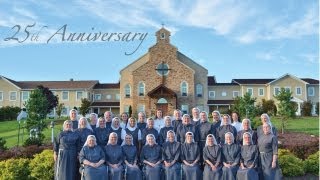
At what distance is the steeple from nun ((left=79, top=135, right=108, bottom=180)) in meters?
44.2

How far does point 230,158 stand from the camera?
12.2 m

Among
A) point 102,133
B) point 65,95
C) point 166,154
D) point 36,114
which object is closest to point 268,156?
point 166,154

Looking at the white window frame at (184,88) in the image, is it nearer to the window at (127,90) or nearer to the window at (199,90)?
the window at (199,90)

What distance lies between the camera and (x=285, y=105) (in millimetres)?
35906

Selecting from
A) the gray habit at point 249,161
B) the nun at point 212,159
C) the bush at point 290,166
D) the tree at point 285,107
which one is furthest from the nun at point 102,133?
the tree at point 285,107

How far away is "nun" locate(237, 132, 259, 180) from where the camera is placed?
1201 centimetres

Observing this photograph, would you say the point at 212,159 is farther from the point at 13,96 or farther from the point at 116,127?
the point at 13,96

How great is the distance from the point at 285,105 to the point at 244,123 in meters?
24.4

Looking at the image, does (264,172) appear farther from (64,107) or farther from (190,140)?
(64,107)

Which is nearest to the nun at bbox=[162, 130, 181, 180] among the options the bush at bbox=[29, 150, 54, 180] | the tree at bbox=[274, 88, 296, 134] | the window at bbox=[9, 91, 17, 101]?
the bush at bbox=[29, 150, 54, 180]

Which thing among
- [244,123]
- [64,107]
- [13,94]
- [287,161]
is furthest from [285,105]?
[13,94]

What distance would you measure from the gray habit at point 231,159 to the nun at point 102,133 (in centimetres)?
326

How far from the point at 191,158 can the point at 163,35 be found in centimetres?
4438

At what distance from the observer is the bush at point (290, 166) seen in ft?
47.8
